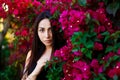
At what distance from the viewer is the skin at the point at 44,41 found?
2926 mm

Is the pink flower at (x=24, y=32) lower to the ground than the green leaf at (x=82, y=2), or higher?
lower

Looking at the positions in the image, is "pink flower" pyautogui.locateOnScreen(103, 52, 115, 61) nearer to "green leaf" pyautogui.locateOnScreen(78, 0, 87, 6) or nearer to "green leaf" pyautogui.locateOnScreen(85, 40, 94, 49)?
"green leaf" pyautogui.locateOnScreen(85, 40, 94, 49)

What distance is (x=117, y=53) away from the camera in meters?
2.27

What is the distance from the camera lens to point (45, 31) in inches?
115

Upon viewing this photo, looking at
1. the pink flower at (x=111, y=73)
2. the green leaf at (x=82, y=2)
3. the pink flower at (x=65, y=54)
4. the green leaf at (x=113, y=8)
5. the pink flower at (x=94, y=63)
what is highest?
the green leaf at (x=82, y=2)

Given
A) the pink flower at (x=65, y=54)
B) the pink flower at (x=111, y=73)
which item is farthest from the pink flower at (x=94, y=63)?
the pink flower at (x=65, y=54)

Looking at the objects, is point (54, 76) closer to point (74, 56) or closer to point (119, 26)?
Result: point (74, 56)

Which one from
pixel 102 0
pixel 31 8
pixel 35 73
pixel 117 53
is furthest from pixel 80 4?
pixel 31 8

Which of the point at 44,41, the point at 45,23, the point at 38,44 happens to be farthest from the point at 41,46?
the point at 45,23

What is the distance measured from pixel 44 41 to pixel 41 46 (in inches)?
5.9

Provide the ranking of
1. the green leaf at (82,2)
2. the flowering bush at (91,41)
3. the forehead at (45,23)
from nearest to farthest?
1. the flowering bush at (91,41)
2. the green leaf at (82,2)
3. the forehead at (45,23)

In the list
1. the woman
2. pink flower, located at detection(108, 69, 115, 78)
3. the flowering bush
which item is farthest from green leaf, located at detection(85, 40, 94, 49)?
the woman

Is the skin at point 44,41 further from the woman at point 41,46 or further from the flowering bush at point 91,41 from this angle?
the flowering bush at point 91,41

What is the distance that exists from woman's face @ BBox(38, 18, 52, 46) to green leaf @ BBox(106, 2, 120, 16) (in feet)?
2.15
